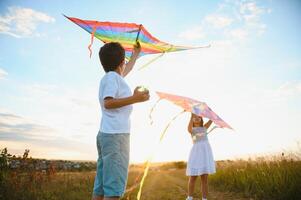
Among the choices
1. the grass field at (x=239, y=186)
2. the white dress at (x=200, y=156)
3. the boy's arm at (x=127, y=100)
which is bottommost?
the grass field at (x=239, y=186)

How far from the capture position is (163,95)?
5602 mm

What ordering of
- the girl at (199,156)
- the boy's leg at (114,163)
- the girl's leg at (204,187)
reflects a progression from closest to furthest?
the boy's leg at (114,163), the girl's leg at (204,187), the girl at (199,156)

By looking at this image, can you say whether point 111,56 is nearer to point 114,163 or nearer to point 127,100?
point 127,100

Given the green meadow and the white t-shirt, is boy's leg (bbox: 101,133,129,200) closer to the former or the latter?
the white t-shirt

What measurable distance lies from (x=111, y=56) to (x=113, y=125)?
0.76 meters

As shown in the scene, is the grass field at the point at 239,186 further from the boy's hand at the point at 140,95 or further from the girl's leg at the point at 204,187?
the boy's hand at the point at 140,95

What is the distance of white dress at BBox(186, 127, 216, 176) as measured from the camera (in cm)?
675

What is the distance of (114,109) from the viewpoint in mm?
3055

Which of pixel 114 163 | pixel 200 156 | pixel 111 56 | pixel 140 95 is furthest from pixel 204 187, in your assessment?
pixel 111 56

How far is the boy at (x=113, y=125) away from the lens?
288cm

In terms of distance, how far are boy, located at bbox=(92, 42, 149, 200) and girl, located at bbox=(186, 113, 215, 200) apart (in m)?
3.97

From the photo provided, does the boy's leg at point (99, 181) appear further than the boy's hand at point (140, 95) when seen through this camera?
Yes

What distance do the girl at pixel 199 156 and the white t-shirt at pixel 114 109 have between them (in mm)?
4103

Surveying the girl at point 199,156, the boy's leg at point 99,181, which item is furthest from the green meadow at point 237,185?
the boy's leg at point 99,181
